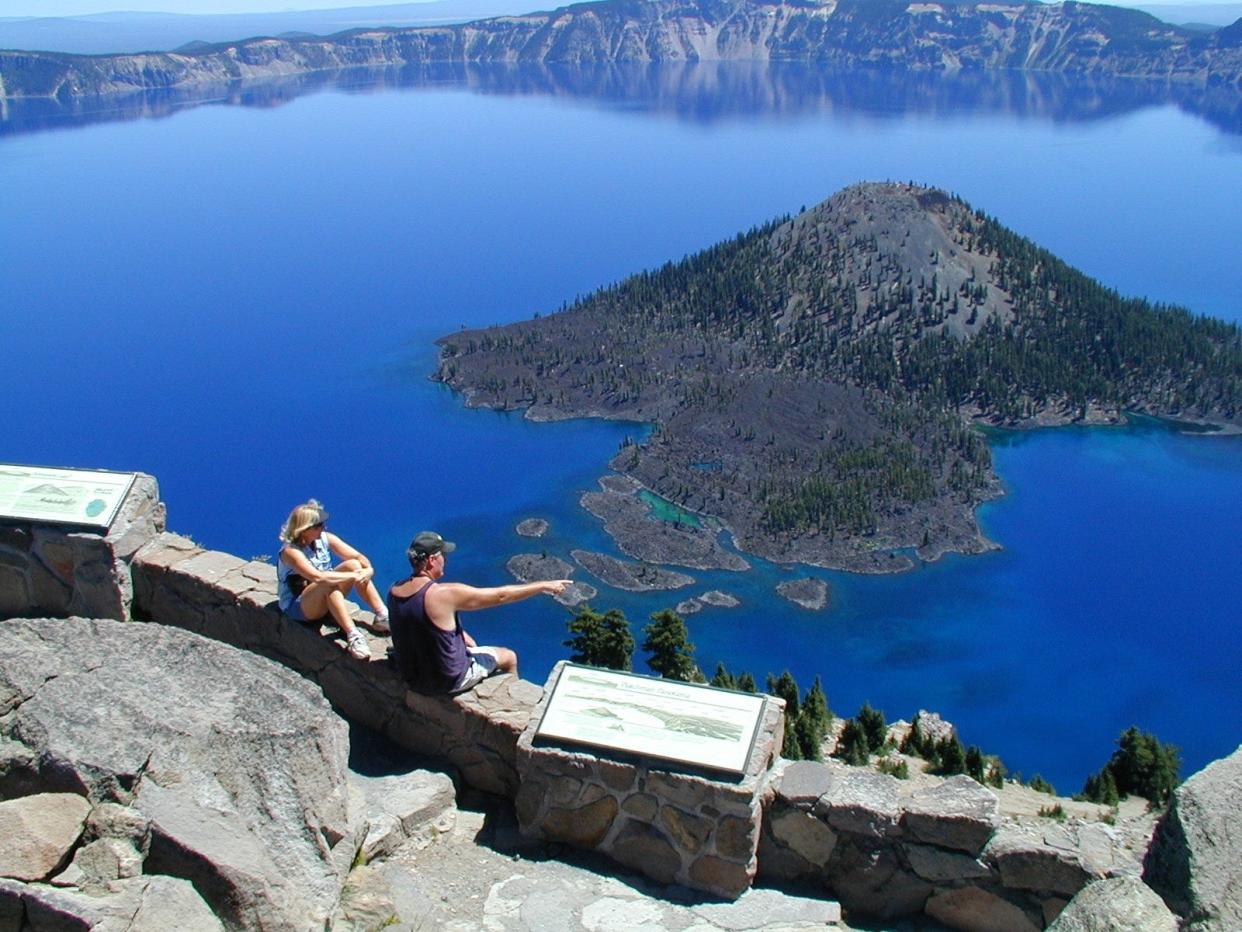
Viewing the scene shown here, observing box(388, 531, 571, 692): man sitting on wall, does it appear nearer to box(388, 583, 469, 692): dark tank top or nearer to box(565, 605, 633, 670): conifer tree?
box(388, 583, 469, 692): dark tank top

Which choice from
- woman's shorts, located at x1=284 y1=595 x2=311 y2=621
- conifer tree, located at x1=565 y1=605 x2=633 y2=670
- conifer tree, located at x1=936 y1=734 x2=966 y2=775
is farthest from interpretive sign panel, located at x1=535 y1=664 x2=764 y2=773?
conifer tree, located at x1=565 y1=605 x2=633 y2=670

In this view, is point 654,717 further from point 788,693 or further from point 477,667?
point 788,693

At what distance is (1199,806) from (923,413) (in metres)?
53.0

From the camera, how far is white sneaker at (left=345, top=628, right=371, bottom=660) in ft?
32.2

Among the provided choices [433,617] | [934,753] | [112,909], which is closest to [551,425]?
[934,753]

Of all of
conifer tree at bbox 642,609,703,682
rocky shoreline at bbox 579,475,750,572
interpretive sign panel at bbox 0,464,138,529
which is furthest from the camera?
rocky shoreline at bbox 579,475,750,572

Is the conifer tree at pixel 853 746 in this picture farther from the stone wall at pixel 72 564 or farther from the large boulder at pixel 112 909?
the large boulder at pixel 112 909

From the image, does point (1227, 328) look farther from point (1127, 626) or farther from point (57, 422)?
point (57, 422)

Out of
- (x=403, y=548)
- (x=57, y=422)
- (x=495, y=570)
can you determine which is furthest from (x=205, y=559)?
(x=57, y=422)

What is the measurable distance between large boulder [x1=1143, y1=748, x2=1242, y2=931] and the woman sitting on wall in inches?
233

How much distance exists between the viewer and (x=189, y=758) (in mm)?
7273

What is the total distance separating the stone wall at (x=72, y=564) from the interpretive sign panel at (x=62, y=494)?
0.08 meters

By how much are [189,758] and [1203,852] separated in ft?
18.9

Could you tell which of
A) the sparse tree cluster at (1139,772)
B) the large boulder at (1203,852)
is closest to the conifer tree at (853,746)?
the sparse tree cluster at (1139,772)
